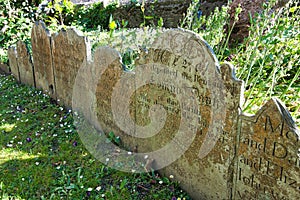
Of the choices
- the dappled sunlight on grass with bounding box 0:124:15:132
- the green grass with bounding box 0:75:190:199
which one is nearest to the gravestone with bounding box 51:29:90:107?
the green grass with bounding box 0:75:190:199

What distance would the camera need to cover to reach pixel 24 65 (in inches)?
236

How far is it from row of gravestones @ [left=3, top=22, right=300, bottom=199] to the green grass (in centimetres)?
21

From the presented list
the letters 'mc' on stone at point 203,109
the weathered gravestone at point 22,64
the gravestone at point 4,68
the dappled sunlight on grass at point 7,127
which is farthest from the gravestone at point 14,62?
the letters 'mc' on stone at point 203,109

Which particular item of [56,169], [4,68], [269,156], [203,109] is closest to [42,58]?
[56,169]

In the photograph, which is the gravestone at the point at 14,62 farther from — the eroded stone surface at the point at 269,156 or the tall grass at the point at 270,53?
the eroded stone surface at the point at 269,156

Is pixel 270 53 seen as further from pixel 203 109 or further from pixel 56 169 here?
pixel 56 169

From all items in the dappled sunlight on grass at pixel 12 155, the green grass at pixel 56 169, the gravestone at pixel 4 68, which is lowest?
→ the gravestone at pixel 4 68

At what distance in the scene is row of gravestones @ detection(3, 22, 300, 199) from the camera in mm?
1763

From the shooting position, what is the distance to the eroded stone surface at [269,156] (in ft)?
5.43

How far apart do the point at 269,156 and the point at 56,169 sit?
217cm

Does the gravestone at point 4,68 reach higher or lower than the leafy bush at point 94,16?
lower

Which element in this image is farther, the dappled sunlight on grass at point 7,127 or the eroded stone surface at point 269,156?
the dappled sunlight on grass at point 7,127

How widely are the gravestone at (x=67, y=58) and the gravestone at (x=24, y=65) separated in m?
1.31

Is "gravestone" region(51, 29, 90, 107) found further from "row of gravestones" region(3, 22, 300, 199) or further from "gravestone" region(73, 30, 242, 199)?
"gravestone" region(73, 30, 242, 199)
